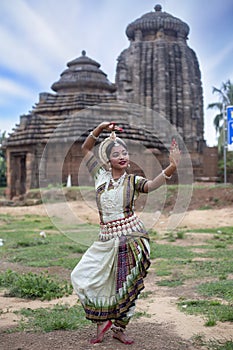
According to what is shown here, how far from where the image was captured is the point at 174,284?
21.5ft

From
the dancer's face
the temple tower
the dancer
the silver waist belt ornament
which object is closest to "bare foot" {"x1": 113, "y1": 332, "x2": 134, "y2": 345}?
the dancer

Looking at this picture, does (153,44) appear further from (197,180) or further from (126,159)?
(126,159)

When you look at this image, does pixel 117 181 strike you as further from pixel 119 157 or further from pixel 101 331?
pixel 101 331

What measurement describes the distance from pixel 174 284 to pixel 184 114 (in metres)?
25.6

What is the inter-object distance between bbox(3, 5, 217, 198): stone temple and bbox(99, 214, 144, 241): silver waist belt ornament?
503 inches

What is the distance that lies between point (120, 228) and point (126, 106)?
2076cm

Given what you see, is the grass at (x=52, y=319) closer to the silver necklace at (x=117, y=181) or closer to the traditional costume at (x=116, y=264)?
the traditional costume at (x=116, y=264)

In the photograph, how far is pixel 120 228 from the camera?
4.00 meters

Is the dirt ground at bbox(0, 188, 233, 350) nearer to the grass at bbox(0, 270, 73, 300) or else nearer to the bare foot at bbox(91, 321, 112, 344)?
the bare foot at bbox(91, 321, 112, 344)

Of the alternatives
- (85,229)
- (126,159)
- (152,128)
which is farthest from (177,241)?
(152,128)

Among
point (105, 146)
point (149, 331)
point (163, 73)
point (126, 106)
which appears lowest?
point (149, 331)

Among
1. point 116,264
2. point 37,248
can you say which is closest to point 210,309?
point 116,264

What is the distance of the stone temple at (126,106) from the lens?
23.0 m

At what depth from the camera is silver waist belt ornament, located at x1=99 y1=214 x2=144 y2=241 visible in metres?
3.99
